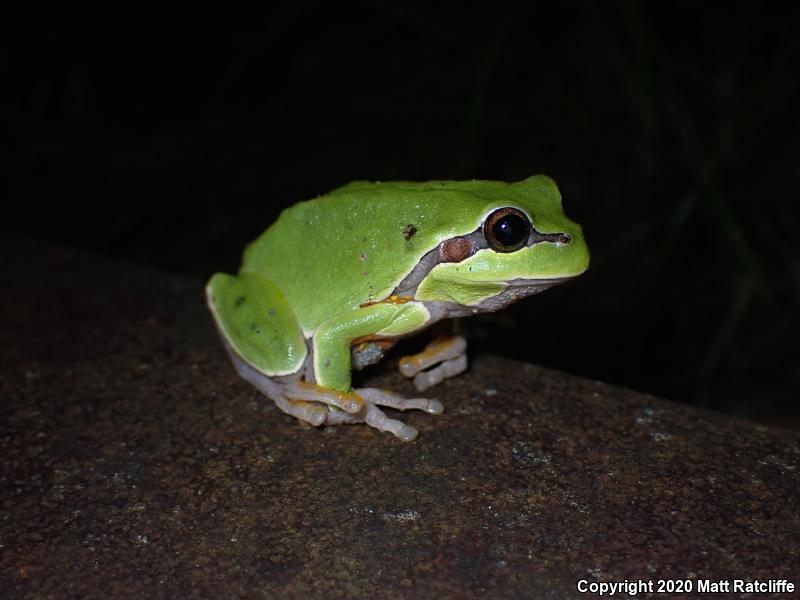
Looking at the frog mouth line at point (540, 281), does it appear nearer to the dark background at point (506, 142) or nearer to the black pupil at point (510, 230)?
the black pupil at point (510, 230)

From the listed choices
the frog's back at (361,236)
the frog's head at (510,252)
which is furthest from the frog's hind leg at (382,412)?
the frog's head at (510,252)

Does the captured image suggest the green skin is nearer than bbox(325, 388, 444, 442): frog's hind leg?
Yes

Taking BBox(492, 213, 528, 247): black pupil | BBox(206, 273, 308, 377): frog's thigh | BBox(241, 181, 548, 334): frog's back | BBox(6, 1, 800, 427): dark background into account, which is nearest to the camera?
BBox(492, 213, 528, 247): black pupil

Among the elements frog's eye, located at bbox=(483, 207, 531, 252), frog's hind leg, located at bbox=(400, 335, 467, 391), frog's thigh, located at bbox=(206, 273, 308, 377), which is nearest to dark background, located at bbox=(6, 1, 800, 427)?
frog's hind leg, located at bbox=(400, 335, 467, 391)

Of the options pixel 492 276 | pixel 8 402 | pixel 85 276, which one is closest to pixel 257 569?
pixel 492 276

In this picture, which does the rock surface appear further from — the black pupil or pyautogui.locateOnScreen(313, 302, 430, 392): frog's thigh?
the black pupil

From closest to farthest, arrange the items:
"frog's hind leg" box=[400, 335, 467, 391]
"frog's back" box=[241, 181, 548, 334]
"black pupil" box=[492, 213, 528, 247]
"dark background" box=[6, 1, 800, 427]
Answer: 1. "black pupil" box=[492, 213, 528, 247]
2. "frog's back" box=[241, 181, 548, 334]
3. "frog's hind leg" box=[400, 335, 467, 391]
4. "dark background" box=[6, 1, 800, 427]
